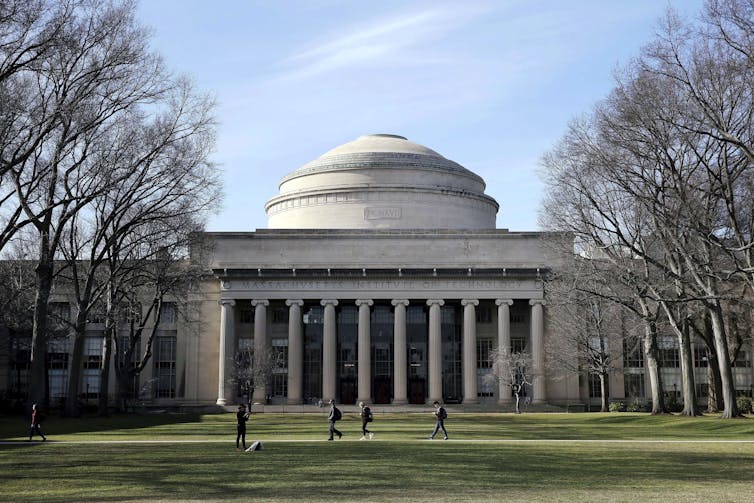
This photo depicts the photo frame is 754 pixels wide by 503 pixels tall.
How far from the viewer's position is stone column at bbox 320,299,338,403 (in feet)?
253

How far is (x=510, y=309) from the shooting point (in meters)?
81.9

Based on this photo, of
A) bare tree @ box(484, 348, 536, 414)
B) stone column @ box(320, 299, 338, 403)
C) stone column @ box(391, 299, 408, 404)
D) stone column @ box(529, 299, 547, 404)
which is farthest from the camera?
stone column @ box(391, 299, 408, 404)

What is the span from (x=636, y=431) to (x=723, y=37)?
61.1 feet

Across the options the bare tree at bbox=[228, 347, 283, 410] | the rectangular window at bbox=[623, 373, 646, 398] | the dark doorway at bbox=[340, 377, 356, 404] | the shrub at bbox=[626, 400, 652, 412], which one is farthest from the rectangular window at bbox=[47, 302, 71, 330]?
the rectangular window at bbox=[623, 373, 646, 398]

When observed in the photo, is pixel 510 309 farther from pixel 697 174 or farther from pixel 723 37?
pixel 723 37

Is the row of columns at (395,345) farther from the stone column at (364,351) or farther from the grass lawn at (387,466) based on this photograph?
the grass lawn at (387,466)

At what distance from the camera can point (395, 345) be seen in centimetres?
7856

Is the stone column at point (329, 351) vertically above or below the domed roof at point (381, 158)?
below

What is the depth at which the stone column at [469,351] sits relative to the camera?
7750cm

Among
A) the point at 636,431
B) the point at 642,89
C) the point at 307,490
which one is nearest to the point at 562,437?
the point at 636,431

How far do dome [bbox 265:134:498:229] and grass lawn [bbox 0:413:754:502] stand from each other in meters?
46.9

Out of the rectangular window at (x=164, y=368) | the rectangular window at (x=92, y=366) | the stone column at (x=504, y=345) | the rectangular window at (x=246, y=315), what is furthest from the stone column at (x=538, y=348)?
the rectangular window at (x=92, y=366)

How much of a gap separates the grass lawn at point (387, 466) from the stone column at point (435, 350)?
34443 mm

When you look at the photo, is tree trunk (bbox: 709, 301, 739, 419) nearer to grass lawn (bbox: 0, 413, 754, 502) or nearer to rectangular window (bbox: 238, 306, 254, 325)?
grass lawn (bbox: 0, 413, 754, 502)
